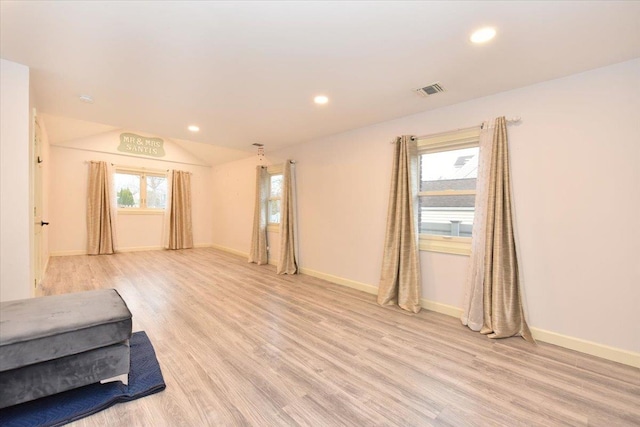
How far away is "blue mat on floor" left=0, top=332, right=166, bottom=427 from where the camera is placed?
4.67 feet

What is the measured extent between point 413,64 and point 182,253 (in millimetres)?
6807

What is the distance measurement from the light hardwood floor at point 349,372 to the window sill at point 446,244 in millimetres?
761

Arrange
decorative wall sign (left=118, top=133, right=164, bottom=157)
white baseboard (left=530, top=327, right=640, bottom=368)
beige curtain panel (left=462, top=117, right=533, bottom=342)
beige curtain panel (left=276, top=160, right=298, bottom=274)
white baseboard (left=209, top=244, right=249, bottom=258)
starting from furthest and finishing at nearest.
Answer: decorative wall sign (left=118, top=133, right=164, bottom=157), white baseboard (left=209, top=244, right=249, bottom=258), beige curtain panel (left=276, top=160, right=298, bottom=274), beige curtain panel (left=462, top=117, right=533, bottom=342), white baseboard (left=530, top=327, right=640, bottom=368)

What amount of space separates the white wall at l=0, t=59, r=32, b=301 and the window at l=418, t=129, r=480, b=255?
3.96 meters

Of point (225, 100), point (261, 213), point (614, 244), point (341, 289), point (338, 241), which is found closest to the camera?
point (614, 244)

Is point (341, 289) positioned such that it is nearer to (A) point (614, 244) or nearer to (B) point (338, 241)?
(B) point (338, 241)

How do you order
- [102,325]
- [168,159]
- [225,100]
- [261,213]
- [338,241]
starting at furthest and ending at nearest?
[168,159], [261,213], [338,241], [225,100], [102,325]

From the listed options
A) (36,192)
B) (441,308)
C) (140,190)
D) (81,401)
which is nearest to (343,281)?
(441,308)

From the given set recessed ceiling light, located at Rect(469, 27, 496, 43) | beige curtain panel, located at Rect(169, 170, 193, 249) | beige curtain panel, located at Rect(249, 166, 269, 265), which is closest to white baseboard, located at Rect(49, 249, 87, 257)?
beige curtain panel, located at Rect(169, 170, 193, 249)

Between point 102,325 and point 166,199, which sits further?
point 166,199

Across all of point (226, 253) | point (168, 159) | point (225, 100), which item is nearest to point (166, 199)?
point (168, 159)

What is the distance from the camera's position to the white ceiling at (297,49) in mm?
1639

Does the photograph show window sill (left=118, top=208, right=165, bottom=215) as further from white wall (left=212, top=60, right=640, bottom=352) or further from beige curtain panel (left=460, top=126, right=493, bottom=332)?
beige curtain panel (left=460, top=126, right=493, bottom=332)

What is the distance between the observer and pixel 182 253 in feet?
22.6
